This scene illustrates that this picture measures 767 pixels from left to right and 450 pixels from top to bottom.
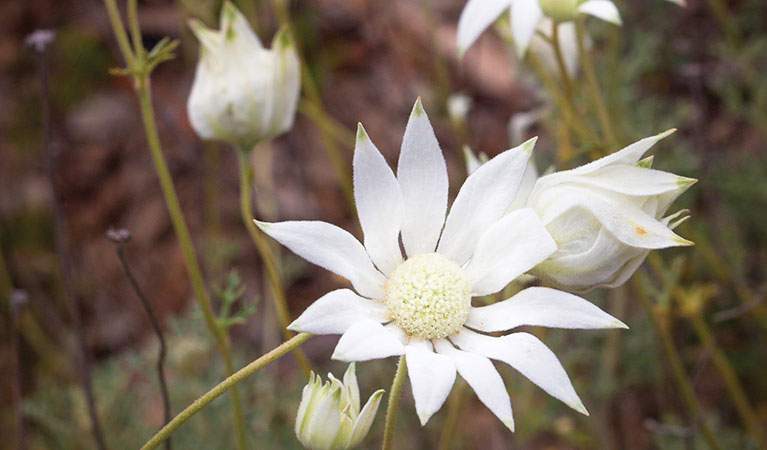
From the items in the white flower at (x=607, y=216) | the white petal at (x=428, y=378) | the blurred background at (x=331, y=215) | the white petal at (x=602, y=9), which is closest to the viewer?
the white petal at (x=428, y=378)

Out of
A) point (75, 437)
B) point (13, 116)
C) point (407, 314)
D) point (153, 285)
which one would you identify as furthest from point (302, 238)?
point (13, 116)

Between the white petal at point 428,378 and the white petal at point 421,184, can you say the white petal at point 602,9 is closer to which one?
the white petal at point 421,184

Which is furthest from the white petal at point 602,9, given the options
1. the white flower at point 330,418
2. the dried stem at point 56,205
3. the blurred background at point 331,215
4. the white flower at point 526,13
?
the dried stem at point 56,205

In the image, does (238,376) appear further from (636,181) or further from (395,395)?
(636,181)

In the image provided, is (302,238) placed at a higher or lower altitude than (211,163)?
higher

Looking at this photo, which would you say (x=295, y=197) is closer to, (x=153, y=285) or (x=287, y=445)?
(x=153, y=285)

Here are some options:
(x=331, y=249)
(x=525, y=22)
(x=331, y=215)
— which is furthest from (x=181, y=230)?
(x=331, y=215)

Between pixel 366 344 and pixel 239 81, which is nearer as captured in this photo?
pixel 366 344
